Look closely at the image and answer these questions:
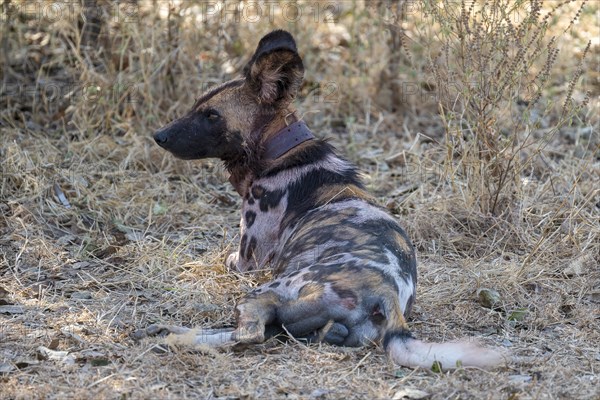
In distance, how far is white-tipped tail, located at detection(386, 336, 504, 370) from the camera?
12.2ft

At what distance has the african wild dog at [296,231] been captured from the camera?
3.86 metres

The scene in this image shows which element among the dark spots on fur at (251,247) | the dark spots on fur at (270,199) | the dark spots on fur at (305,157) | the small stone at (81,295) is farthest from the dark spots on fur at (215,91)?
the small stone at (81,295)

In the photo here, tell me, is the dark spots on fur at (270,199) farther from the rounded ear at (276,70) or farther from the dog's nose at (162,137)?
the dog's nose at (162,137)

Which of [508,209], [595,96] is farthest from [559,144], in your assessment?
[508,209]

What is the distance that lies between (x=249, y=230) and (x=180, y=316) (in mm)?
668

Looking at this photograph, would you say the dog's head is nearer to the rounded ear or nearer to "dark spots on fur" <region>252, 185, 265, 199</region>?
the rounded ear

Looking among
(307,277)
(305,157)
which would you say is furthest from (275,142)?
(307,277)

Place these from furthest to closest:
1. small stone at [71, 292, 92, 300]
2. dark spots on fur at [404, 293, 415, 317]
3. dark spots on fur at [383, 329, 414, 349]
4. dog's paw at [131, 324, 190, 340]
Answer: small stone at [71, 292, 92, 300], dark spots on fur at [404, 293, 415, 317], dog's paw at [131, 324, 190, 340], dark spots on fur at [383, 329, 414, 349]

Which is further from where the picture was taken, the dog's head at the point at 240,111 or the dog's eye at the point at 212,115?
the dog's eye at the point at 212,115

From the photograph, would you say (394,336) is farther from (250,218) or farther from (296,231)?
(250,218)

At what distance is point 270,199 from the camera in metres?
4.86

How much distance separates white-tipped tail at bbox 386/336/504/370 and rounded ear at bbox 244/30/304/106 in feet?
5.47

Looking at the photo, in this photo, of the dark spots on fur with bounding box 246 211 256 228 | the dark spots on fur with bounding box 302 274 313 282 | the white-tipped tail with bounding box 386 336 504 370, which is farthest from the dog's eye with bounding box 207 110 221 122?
the white-tipped tail with bounding box 386 336 504 370

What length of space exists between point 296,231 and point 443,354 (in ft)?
3.80
